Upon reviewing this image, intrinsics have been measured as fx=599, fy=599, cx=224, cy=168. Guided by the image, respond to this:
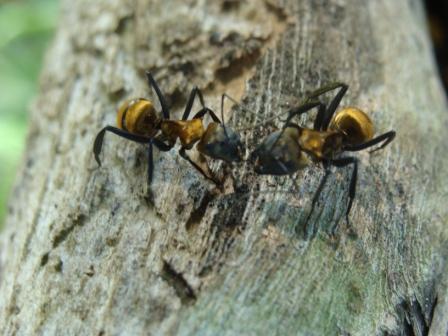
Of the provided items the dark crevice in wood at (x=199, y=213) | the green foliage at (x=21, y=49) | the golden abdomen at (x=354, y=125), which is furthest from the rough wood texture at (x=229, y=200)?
the green foliage at (x=21, y=49)

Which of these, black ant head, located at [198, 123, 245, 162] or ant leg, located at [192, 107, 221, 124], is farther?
ant leg, located at [192, 107, 221, 124]

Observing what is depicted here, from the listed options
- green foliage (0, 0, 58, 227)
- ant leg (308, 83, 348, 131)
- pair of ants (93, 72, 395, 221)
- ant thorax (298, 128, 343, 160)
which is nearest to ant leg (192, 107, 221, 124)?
pair of ants (93, 72, 395, 221)

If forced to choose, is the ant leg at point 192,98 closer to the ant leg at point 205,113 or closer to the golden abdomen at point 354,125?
the ant leg at point 205,113

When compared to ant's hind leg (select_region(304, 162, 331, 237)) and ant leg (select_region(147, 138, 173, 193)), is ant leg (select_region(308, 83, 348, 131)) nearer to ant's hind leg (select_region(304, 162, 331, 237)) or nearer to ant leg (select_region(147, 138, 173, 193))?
ant's hind leg (select_region(304, 162, 331, 237))

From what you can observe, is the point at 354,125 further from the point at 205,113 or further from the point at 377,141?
the point at 205,113

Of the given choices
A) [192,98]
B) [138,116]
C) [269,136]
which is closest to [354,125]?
[269,136]

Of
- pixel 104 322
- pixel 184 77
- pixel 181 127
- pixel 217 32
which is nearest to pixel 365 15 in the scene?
pixel 217 32
